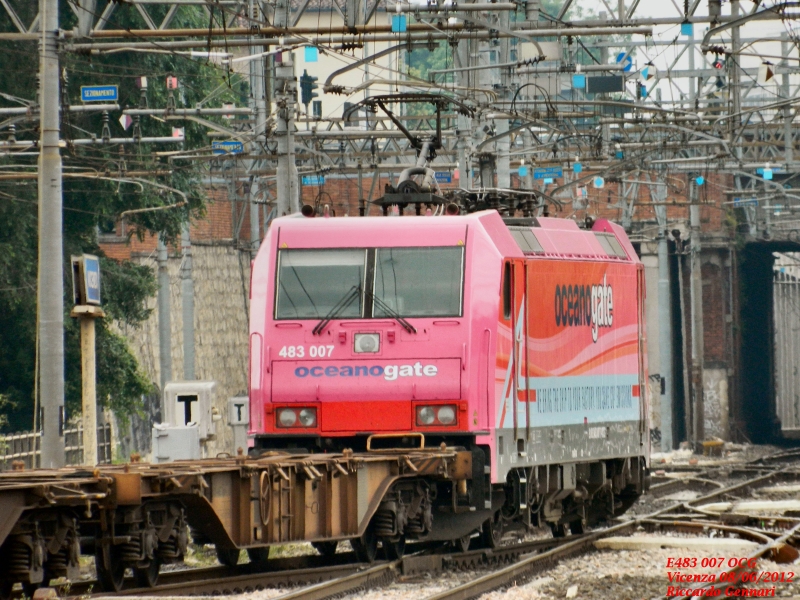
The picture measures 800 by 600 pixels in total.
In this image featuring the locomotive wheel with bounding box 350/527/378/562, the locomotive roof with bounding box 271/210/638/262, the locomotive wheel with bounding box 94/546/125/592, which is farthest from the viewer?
the locomotive roof with bounding box 271/210/638/262

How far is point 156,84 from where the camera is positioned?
32.0m

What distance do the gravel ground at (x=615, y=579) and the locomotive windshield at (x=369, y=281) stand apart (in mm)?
2780

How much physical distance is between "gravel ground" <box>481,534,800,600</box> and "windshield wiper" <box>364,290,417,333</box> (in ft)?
8.53

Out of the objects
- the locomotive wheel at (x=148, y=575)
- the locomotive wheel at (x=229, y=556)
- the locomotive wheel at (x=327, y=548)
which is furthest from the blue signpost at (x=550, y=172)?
the locomotive wheel at (x=148, y=575)

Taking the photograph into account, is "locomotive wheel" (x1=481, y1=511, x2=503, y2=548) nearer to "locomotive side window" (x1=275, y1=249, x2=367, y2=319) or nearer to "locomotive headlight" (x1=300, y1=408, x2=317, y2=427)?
"locomotive headlight" (x1=300, y1=408, x2=317, y2=427)

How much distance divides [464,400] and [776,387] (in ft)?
132

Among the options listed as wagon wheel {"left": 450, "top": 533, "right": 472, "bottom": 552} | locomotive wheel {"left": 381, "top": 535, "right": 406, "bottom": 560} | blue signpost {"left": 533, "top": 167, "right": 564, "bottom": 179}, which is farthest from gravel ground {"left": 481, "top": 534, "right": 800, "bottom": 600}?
blue signpost {"left": 533, "top": 167, "right": 564, "bottom": 179}

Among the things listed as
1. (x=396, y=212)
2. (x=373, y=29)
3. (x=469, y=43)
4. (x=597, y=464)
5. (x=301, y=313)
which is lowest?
(x=597, y=464)

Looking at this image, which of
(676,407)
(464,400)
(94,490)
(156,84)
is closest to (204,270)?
(156,84)

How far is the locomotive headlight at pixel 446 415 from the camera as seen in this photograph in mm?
14453

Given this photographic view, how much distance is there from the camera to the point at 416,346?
47.9 feet

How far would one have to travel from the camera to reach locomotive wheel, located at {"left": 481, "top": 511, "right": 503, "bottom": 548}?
1567 cm

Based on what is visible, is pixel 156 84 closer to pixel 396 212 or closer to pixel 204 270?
pixel 204 270

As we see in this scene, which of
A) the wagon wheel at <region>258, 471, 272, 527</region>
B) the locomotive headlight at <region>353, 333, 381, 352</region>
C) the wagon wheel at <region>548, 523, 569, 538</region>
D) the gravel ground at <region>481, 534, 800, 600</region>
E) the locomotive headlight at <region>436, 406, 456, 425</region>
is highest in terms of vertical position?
the locomotive headlight at <region>353, 333, 381, 352</region>
